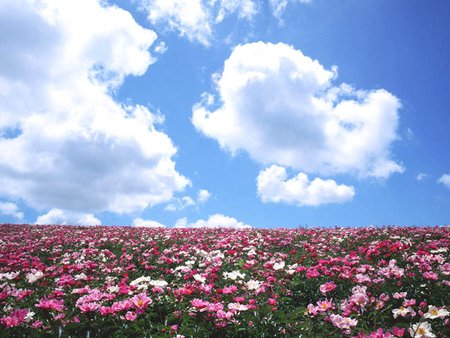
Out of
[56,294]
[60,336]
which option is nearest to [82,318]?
[60,336]

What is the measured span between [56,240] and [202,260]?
23.7ft

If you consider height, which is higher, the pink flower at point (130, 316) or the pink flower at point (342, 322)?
the pink flower at point (130, 316)

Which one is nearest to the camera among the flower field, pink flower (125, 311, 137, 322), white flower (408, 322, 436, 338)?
white flower (408, 322, 436, 338)

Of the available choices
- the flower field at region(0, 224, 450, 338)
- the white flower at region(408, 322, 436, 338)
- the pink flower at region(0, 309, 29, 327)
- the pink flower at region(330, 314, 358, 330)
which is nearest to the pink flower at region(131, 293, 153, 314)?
the flower field at region(0, 224, 450, 338)

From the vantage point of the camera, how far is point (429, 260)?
5.83 metres

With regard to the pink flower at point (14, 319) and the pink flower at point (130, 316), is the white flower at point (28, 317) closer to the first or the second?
the pink flower at point (14, 319)

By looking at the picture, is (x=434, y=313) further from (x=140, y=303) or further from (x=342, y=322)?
(x=140, y=303)

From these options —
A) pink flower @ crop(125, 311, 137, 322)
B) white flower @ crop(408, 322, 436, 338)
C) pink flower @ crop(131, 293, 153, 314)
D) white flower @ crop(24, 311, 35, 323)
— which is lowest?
white flower @ crop(408, 322, 436, 338)

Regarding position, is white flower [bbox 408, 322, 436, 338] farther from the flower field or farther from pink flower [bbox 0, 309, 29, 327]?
pink flower [bbox 0, 309, 29, 327]

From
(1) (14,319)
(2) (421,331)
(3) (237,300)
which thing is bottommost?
(2) (421,331)

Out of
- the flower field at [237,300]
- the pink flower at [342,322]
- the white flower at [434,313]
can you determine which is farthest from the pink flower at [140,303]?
the white flower at [434,313]

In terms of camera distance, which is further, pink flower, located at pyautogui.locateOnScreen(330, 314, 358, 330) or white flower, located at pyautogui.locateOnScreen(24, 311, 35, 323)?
white flower, located at pyautogui.locateOnScreen(24, 311, 35, 323)

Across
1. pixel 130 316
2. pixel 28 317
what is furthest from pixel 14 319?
pixel 130 316

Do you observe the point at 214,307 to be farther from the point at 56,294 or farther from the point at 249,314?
the point at 56,294
